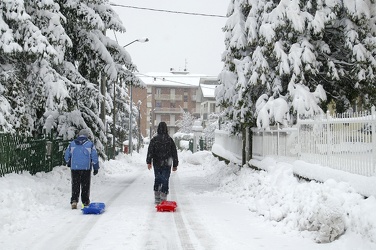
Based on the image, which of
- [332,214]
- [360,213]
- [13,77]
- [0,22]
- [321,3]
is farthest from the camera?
[321,3]

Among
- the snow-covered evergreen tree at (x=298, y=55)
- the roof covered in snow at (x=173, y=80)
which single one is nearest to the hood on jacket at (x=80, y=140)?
the snow-covered evergreen tree at (x=298, y=55)

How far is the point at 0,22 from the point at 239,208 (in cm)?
703

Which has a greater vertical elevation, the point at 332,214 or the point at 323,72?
the point at 323,72

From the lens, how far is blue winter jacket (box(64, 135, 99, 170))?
33.6ft

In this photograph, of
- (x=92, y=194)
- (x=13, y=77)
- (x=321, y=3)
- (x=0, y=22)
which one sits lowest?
(x=92, y=194)

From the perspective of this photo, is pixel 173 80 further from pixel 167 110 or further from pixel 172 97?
pixel 167 110

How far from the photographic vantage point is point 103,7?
16.3 metres

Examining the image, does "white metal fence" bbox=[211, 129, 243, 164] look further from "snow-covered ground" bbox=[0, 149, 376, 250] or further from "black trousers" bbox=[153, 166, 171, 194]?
"black trousers" bbox=[153, 166, 171, 194]

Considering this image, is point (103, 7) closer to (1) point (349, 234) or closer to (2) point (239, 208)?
(2) point (239, 208)

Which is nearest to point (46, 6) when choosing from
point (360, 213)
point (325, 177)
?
point (325, 177)

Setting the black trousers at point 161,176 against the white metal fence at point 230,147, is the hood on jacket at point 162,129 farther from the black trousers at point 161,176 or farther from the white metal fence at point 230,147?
the white metal fence at point 230,147

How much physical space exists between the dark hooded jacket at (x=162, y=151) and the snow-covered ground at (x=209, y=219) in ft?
3.59

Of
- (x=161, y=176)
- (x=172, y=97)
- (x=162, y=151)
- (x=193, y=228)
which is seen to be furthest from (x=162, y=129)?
(x=172, y=97)

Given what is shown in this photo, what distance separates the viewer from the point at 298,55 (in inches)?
494
